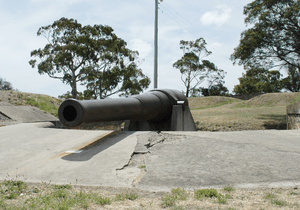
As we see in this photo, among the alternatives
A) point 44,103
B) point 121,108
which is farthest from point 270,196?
point 44,103

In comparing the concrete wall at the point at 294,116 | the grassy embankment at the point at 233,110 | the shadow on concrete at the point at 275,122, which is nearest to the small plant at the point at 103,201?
the concrete wall at the point at 294,116

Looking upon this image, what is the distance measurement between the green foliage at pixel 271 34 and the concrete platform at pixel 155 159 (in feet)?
32.5

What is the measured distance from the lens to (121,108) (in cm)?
550

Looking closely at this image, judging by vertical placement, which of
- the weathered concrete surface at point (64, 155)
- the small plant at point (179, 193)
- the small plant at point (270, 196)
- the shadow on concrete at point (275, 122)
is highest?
the shadow on concrete at point (275, 122)

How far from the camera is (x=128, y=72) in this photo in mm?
27953

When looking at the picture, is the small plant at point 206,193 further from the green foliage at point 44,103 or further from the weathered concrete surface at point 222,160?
the green foliage at point 44,103

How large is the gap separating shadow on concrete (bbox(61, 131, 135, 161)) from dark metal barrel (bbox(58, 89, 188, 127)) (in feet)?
1.15

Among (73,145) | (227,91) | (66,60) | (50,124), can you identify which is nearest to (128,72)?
(66,60)

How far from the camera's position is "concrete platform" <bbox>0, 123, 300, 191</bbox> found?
3521mm

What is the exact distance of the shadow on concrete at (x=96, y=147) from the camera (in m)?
4.35

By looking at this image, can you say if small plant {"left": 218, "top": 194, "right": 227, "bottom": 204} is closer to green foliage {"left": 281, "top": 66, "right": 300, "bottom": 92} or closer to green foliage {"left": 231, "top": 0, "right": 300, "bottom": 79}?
green foliage {"left": 231, "top": 0, "right": 300, "bottom": 79}

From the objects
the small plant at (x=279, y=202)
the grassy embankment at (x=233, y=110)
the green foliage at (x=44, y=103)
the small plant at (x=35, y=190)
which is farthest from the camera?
the green foliage at (x=44, y=103)

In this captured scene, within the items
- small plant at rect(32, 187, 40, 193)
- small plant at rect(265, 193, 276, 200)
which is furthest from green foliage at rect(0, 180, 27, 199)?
small plant at rect(265, 193, 276, 200)

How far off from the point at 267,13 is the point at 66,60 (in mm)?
18268
